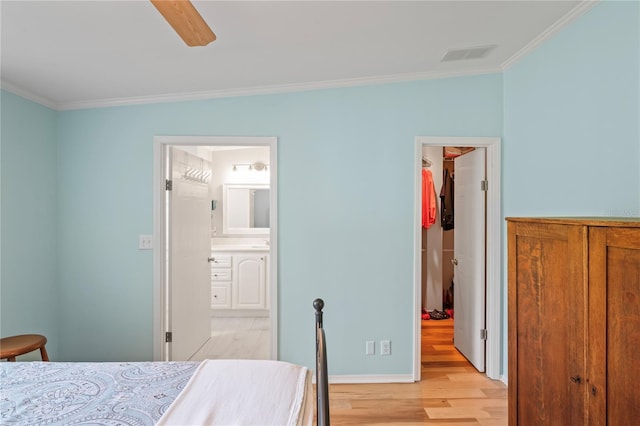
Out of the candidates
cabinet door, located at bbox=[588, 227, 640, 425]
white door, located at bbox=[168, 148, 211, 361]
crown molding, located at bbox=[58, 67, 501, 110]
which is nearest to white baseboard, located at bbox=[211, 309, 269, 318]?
white door, located at bbox=[168, 148, 211, 361]

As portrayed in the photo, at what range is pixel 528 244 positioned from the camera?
162 centimetres

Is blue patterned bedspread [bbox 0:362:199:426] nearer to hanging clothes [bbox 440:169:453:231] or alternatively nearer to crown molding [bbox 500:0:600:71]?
crown molding [bbox 500:0:600:71]

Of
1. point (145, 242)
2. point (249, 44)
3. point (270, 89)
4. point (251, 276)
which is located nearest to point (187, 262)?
point (145, 242)

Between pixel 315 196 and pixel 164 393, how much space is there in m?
1.90

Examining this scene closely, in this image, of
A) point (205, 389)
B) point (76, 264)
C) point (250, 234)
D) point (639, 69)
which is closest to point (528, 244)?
point (639, 69)

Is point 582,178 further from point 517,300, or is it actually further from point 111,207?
point 111,207

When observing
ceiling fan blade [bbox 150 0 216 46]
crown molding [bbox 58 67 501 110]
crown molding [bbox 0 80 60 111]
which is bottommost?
ceiling fan blade [bbox 150 0 216 46]

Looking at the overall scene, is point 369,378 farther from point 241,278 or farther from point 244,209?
point 244,209

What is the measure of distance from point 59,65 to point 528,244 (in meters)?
3.01

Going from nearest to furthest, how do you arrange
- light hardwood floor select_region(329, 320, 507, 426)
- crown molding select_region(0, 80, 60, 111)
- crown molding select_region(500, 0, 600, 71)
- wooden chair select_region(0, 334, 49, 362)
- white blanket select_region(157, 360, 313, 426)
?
white blanket select_region(157, 360, 313, 426), crown molding select_region(500, 0, 600, 71), wooden chair select_region(0, 334, 49, 362), light hardwood floor select_region(329, 320, 507, 426), crown molding select_region(0, 80, 60, 111)

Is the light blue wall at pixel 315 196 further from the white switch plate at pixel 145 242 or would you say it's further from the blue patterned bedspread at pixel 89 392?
the blue patterned bedspread at pixel 89 392

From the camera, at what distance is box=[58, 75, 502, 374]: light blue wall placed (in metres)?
3.00

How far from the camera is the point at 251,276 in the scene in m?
4.85

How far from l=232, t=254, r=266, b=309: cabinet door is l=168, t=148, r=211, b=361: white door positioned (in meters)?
0.93
